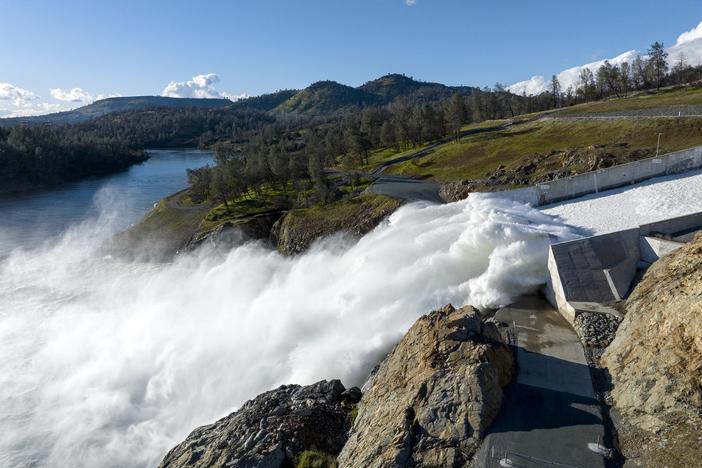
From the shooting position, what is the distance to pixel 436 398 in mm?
12672

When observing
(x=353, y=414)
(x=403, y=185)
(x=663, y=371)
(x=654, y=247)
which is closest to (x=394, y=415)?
(x=353, y=414)

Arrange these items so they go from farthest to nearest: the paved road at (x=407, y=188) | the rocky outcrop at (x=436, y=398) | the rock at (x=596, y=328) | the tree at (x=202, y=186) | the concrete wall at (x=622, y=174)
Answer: the tree at (x=202, y=186), the paved road at (x=407, y=188), the concrete wall at (x=622, y=174), the rock at (x=596, y=328), the rocky outcrop at (x=436, y=398)

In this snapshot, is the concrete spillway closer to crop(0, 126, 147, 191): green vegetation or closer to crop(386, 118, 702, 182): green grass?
crop(386, 118, 702, 182): green grass

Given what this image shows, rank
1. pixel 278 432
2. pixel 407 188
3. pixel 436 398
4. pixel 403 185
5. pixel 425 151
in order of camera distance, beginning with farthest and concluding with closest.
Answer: pixel 425 151 → pixel 403 185 → pixel 407 188 → pixel 278 432 → pixel 436 398

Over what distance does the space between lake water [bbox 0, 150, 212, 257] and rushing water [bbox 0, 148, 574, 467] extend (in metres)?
17.5

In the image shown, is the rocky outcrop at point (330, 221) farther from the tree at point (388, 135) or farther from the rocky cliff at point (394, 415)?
the tree at point (388, 135)

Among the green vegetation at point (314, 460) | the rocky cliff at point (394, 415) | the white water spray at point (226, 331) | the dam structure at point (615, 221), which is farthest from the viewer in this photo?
the white water spray at point (226, 331)

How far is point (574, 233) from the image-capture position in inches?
892

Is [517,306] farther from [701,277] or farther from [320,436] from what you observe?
[320,436]

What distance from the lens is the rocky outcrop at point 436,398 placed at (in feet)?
38.0

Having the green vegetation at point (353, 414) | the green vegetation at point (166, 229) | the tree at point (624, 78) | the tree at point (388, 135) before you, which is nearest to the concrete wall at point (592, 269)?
the green vegetation at point (353, 414)

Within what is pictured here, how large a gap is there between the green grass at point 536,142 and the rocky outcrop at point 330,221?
13.2 m

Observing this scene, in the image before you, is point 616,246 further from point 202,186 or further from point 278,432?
point 202,186

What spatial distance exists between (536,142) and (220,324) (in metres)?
46.1
